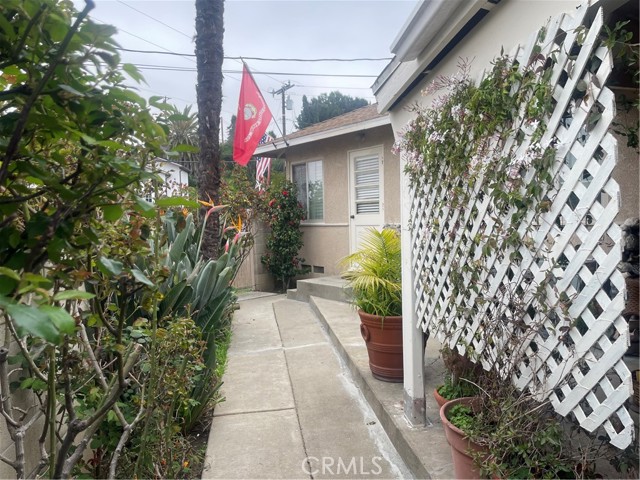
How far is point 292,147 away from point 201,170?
14.8 feet

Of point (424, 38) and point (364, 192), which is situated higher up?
point (424, 38)

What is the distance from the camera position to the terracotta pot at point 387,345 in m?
3.53

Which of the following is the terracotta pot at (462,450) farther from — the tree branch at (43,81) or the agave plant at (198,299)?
the tree branch at (43,81)

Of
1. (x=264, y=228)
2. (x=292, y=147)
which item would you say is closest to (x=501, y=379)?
(x=264, y=228)

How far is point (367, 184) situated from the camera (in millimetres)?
8000

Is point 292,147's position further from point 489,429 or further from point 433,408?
point 489,429

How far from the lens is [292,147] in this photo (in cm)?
985

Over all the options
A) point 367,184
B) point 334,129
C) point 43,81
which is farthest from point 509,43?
point 334,129

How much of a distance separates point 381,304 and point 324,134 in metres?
5.49

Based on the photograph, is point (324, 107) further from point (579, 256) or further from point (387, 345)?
point (579, 256)

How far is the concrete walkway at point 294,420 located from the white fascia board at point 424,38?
8.30 ft

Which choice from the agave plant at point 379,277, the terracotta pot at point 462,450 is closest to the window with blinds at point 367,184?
the agave plant at point 379,277

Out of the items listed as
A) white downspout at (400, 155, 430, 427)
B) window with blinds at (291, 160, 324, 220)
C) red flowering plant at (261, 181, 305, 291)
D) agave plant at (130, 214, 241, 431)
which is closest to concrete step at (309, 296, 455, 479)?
white downspout at (400, 155, 430, 427)

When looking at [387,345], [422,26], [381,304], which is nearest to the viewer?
[422,26]
